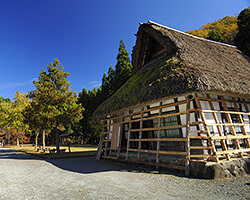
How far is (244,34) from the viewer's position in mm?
15555

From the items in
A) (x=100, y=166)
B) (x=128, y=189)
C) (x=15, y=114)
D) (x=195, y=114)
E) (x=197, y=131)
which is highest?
(x=15, y=114)

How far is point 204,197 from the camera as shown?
3.68 meters

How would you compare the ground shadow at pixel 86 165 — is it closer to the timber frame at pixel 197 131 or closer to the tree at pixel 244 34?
the timber frame at pixel 197 131

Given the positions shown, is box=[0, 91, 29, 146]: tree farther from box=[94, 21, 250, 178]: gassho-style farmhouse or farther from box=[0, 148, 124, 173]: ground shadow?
box=[94, 21, 250, 178]: gassho-style farmhouse

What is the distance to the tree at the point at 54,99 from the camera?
514 inches

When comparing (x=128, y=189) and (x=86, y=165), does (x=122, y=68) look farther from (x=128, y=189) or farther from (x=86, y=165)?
(x=128, y=189)

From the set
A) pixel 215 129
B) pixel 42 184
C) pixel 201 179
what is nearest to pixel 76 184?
pixel 42 184

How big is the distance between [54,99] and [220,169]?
1236cm

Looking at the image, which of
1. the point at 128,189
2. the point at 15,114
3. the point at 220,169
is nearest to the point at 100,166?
the point at 128,189

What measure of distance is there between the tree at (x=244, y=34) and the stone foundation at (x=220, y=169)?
1277cm

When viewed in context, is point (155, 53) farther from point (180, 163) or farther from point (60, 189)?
Answer: point (60, 189)

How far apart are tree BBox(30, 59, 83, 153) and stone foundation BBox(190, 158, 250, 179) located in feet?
35.7

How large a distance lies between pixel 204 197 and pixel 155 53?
31.2 ft

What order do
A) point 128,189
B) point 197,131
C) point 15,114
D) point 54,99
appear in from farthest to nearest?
point 15,114
point 54,99
point 197,131
point 128,189
